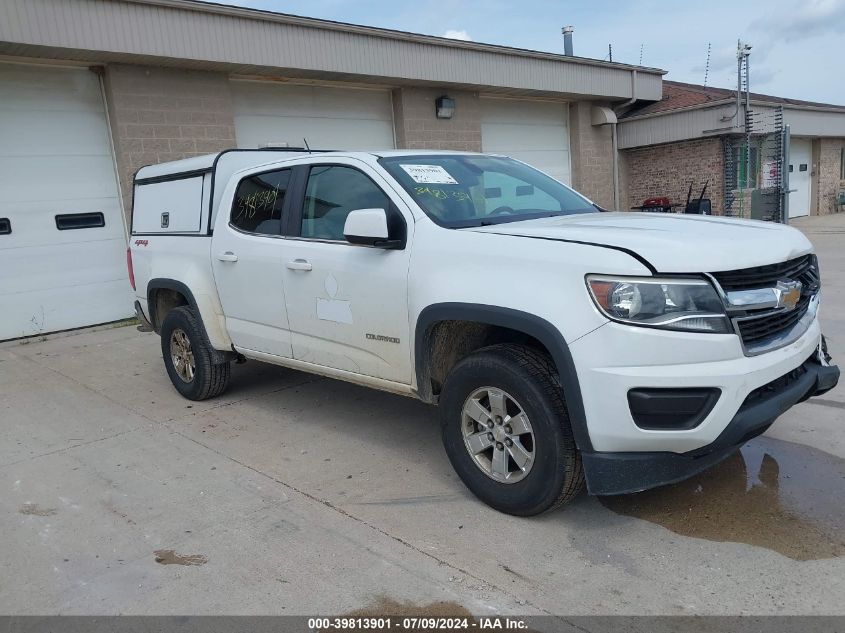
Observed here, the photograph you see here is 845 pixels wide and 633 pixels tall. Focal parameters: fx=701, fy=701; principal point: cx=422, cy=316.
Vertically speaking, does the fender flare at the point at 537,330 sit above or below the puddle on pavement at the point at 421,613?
above

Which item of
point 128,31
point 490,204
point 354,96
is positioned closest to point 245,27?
point 128,31

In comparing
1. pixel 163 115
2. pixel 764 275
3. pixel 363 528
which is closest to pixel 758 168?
pixel 163 115

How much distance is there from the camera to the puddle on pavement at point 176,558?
3.31m

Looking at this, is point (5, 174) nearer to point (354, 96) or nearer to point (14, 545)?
point (354, 96)

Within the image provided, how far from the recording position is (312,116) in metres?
11.4

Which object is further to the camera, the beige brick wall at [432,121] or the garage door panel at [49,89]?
the beige brick wall at [432,121]

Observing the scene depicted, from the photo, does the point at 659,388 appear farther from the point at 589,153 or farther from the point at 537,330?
the point at 589,153

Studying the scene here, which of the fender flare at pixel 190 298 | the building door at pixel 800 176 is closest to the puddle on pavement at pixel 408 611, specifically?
the fender flare at pixel 190 298

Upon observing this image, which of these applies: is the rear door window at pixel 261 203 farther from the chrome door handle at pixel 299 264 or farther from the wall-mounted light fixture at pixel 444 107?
the wall-mounted light fixture at pixel 444 107

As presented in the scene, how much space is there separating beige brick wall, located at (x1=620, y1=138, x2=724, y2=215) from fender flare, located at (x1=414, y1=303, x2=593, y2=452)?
618 inches

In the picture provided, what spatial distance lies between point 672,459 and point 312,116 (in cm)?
960

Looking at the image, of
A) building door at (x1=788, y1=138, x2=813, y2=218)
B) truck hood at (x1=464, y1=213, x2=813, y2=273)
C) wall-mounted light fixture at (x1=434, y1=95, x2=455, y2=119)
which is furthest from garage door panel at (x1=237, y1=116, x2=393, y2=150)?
building door at (x1=788, y1=138, x2=813, y2=218)

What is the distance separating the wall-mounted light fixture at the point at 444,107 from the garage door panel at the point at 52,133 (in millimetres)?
5858

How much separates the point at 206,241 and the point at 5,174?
4.77m
